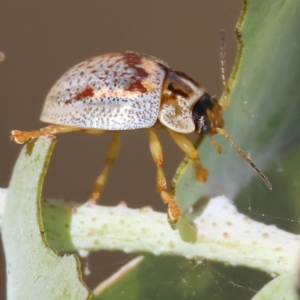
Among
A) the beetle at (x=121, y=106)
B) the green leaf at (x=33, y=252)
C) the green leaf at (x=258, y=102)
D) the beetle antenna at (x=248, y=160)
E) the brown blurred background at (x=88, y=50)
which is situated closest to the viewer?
the green leaf at (x=33, y=252)

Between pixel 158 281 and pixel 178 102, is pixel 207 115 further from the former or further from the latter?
pixel 158 281

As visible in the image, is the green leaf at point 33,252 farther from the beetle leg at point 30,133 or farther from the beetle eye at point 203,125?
the beetle eye at point 203,125

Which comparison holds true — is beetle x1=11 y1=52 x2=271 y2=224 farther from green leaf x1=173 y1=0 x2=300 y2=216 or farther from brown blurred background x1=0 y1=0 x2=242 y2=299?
brown blurred background x1=0 y1=0 x2=242 y2=299

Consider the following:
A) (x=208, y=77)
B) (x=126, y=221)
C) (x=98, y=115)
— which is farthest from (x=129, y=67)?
(x=208, y=77)

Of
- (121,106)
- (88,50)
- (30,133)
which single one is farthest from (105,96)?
(88,50)

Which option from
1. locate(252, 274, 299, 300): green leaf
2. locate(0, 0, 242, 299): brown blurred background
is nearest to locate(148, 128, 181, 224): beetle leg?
locate(252, 274, 299, 300): green leaf

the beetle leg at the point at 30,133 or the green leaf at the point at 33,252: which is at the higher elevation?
the green leaf at the point at 33,252

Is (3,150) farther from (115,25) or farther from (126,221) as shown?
(126,221)

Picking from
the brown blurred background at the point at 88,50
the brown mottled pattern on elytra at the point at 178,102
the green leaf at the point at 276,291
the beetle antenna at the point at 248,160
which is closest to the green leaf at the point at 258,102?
the beetle antenna at the point at 248,160

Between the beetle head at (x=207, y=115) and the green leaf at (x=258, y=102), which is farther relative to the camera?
the beetle head at (x=207, y=115)
